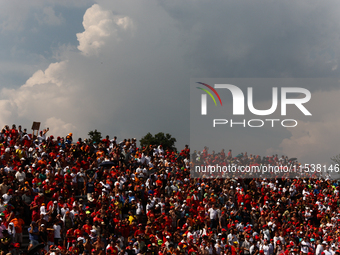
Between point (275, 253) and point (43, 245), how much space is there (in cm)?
1026

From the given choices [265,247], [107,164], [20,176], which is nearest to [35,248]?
[20,176]

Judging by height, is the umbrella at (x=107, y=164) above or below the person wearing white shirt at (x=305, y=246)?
above

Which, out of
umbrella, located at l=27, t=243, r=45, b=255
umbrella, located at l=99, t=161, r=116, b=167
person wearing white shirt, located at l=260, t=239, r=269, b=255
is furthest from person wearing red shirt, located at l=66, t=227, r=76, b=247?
person wearing white shirt, located at l=260, t=239, r=269, b=255

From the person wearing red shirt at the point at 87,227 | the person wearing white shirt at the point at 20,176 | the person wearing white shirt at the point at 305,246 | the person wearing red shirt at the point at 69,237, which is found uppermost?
the person wearing white shirt at the point at 20,176

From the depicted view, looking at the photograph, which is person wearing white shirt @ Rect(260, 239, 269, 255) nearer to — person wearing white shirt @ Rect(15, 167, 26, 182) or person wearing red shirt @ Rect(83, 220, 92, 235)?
person wearing red shirt @ Rect(83, 220, 92, 235)

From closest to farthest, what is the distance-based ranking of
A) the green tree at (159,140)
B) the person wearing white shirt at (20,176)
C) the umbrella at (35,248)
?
1. the umbrella at (35,248)
2. the person wearing white shirt at (20,176)
3. the green tree at (159,140)

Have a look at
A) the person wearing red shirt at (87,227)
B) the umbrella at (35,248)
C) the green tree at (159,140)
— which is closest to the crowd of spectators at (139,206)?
the person wearing red shirt at (87,227)

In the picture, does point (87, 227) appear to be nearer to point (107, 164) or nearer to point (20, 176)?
point (20, 176)

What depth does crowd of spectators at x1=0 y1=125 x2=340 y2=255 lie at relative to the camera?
47.0 feet

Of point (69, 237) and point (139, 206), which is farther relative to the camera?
point (139, 206)

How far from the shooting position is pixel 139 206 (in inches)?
673

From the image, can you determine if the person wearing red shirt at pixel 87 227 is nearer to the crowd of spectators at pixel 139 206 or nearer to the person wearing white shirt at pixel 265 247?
the crowd of spectators at pixel 139 206

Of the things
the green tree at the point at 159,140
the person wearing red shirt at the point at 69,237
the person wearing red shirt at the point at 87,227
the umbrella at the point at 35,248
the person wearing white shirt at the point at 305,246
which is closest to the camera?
the umbrella at the point at 35,248

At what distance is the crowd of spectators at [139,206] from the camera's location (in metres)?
14.3
